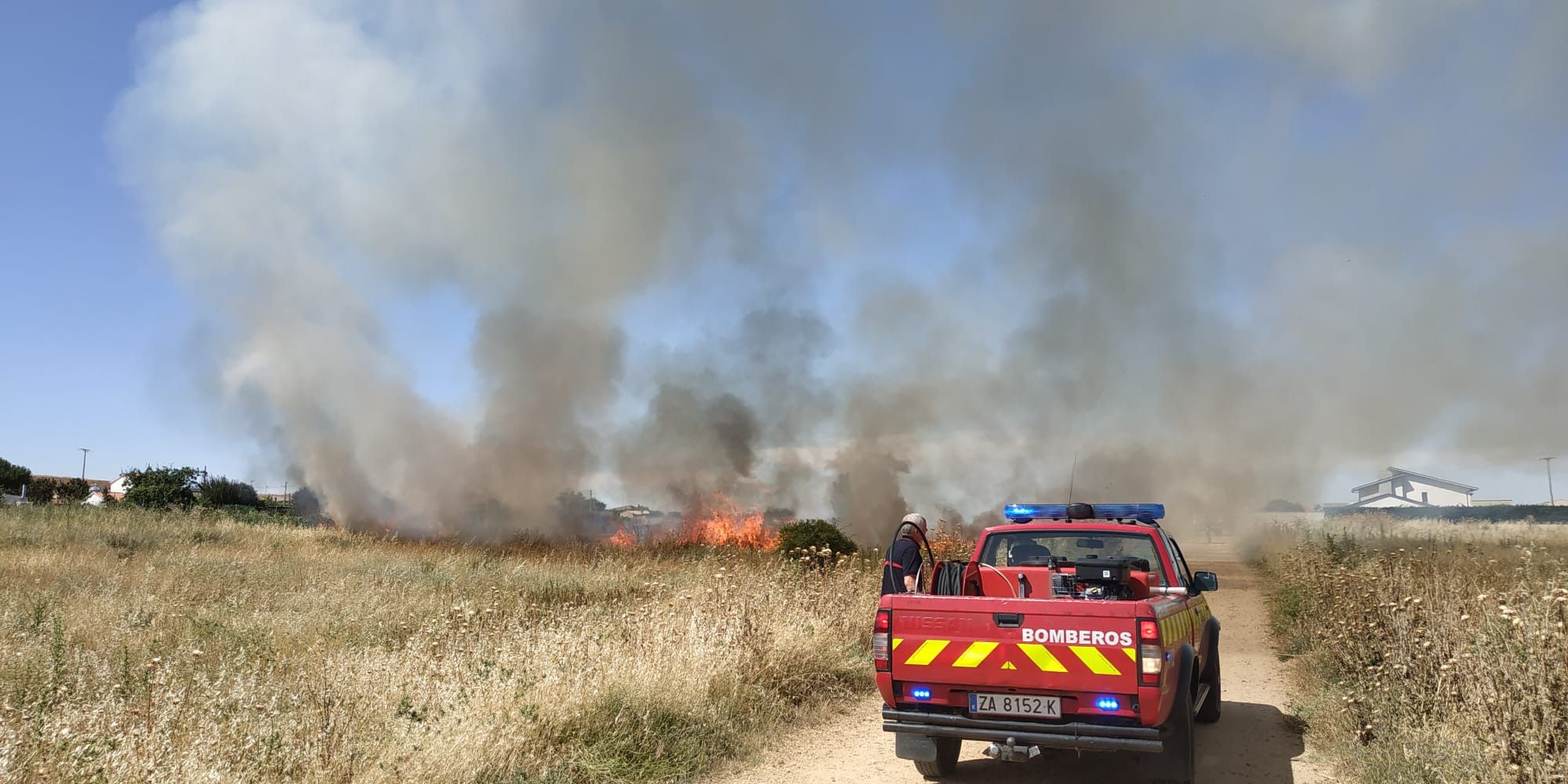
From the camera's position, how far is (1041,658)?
17.9 ft

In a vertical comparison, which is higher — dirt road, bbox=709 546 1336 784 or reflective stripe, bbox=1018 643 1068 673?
reflective stripe, bbox=1018 643 1068 673

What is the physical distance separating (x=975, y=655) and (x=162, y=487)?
125 ft

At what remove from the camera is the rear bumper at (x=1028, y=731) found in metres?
5.23

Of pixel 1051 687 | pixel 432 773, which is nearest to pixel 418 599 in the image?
pixel 432 773

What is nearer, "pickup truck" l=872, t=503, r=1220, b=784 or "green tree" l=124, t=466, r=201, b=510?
"pickup truck" l=872, t=503, r=1220, b=784

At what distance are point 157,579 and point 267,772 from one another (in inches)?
368

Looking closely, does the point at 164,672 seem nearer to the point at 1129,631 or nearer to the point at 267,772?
the point at 267,772

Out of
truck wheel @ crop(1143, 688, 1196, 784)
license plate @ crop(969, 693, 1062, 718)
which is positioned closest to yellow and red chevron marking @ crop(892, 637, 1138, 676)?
license plate @ crop(969, 693, 1062, 718)

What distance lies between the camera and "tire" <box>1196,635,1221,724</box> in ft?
25.1

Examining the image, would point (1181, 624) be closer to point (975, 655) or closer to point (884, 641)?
point (975, 655)

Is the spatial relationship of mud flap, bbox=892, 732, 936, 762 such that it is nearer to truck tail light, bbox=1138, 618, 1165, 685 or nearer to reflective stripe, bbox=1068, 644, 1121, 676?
reflective stripe, bbox=1068, 644, 1121, 676

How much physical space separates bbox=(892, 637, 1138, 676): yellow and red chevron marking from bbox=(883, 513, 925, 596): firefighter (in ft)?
6.09

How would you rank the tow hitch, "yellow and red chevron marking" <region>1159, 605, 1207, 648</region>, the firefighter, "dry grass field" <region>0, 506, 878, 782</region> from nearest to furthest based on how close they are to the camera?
"dry grass field" <region>0, 506, 878, 782</region>
"yellow and red chevron marking" <region>1159, 605, 1207, 648</region>
the tow hitch
the firefighter

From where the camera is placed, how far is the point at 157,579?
39.2 ft
